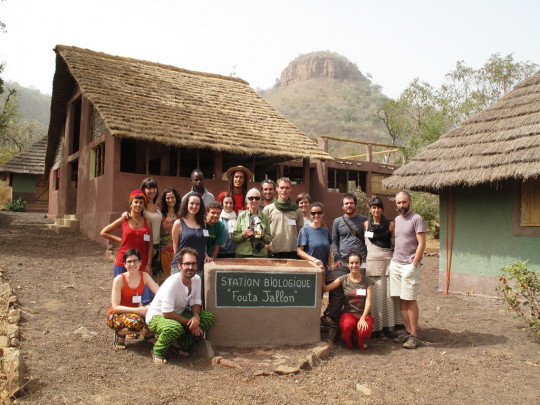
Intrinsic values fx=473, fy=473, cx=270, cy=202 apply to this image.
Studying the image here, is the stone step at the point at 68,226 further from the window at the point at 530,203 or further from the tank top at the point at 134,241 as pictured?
the window at the point at 530,203

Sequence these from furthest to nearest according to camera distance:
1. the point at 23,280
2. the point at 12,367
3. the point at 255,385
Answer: the point at 23,280 < the point at 255,385 < the point at 12,367

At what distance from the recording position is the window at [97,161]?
1234cm

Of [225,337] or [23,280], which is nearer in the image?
[225,337]

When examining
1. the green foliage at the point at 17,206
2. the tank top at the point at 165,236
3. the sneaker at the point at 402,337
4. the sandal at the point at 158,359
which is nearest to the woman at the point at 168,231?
the tank top at the point at 165,236

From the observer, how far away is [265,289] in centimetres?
480

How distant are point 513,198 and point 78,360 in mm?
6666

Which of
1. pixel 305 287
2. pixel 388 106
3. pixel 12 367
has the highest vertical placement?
pixel 388 106

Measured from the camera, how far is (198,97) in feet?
46.4

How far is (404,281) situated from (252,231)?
5.74ft

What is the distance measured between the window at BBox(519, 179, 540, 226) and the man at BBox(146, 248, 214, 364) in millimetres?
5401

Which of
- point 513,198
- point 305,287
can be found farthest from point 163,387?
point 513,198

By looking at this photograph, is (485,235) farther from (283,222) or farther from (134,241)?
(134,241)

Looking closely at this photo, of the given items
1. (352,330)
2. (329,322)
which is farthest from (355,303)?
(329,322)

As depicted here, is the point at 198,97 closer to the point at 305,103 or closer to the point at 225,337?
the point at 225,337
